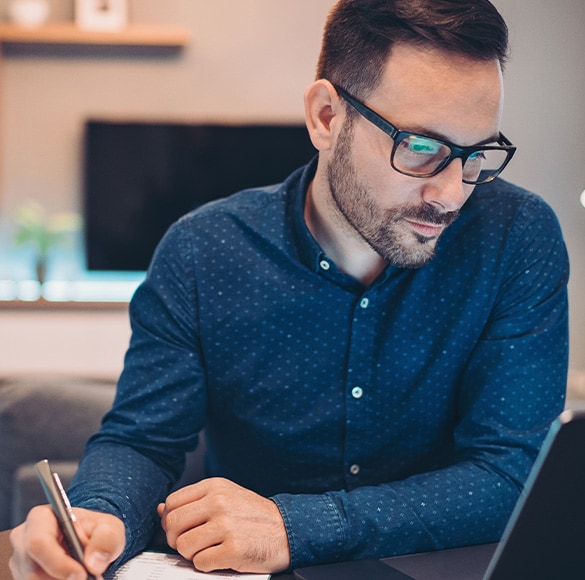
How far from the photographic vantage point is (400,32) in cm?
110

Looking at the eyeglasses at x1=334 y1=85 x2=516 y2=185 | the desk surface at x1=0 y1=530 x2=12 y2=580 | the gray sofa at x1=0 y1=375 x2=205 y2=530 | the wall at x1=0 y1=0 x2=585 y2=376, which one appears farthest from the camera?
the wall at x1=0 y1=0 x2=585 y2=376

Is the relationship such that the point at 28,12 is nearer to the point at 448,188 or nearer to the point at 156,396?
the point at 156,396

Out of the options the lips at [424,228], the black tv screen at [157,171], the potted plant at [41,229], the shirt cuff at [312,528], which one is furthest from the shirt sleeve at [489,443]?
the potted plant at [41,229]

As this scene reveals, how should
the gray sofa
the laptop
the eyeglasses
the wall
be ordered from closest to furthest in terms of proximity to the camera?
the laptop, the eyeglasses, the gray sofa, the wall

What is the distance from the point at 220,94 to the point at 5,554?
134 inches

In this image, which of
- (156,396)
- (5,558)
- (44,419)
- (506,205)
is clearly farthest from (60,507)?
(44,419)

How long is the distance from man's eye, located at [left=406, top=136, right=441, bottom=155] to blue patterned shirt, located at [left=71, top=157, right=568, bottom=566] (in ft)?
0.75

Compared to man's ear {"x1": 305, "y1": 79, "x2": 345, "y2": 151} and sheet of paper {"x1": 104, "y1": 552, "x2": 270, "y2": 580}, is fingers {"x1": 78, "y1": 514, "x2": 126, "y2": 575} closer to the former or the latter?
sheet of paper {"x1": 104, "y1": 552, "x2": 270, "y2": 580}

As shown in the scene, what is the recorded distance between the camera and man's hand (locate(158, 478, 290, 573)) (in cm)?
86

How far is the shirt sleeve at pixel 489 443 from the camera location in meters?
→ 0.96

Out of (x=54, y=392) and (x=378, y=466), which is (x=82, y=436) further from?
(x=378, y=466)

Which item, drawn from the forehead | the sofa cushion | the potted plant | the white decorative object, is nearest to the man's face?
the forehead

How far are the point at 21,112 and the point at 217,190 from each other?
1.04 metres

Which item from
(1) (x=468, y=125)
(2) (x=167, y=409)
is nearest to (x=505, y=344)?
(1) (x=468, y=125)
